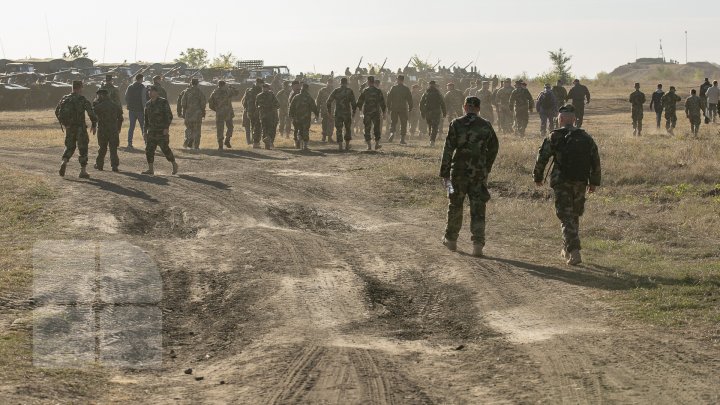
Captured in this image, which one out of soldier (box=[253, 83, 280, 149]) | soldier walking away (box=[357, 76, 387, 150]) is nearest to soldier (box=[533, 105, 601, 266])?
soldier walking away (box=[357, 76, 387, 150])

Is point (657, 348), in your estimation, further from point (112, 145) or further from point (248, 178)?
point (112, 145)

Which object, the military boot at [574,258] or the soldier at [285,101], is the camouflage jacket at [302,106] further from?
the military boot at [574,258]

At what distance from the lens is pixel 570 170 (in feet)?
43.1

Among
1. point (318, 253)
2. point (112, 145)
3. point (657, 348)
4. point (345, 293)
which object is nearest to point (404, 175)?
point (112, 145)

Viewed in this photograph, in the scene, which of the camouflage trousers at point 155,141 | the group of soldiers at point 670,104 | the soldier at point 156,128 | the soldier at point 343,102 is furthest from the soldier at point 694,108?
the camouflage trousers at point 155,141

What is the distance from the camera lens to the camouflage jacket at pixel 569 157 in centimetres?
1309

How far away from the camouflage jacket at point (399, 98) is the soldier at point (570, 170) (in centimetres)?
1578

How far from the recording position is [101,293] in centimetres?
1195

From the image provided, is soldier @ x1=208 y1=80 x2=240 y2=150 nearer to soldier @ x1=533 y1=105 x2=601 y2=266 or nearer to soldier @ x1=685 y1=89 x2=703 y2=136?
soldier @ x1=685 y1=89 x2=703 y2=136

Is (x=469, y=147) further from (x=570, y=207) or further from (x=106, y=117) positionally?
(x=106, y=117)

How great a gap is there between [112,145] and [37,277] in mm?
9891

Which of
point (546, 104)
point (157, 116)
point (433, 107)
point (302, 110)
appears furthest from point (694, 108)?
point (157, 116)

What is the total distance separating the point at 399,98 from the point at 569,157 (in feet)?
53.2

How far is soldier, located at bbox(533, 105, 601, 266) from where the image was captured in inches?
516
